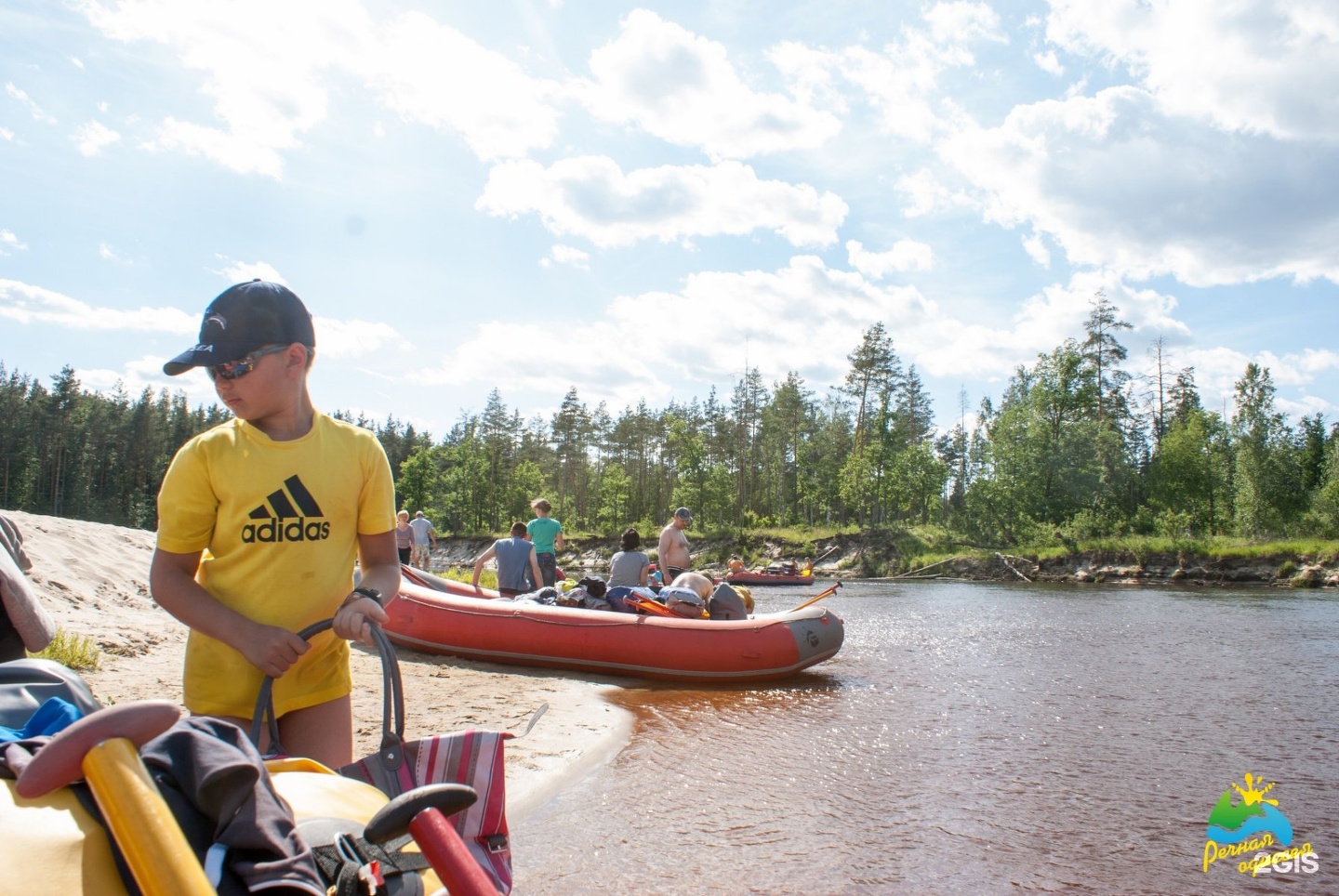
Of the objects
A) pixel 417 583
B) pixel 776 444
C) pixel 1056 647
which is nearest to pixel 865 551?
pixel 776 444

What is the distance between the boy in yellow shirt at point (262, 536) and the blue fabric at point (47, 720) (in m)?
0.54

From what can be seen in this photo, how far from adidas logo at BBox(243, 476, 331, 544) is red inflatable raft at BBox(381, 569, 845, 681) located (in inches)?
310

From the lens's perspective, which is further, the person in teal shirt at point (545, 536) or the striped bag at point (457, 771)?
the person in teal shirt at point (545, 536)

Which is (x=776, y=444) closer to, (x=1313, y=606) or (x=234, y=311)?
(x=1313, y=606)

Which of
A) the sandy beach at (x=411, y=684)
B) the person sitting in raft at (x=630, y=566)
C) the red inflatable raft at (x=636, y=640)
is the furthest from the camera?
the person sitting in raft at (x=630, y=566)

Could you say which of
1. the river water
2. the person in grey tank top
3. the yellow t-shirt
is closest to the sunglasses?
the yellow t-shirt

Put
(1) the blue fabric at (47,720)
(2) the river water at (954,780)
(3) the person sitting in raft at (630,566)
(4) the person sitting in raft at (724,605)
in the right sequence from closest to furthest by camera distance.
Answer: (1) the blue fabric at (47,720), (2) the river water at (954,780), (4) the person sitting in raft at (724,605), (3) the person sitting in raft at (630,566)

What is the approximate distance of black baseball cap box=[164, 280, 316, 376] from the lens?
1.91 m

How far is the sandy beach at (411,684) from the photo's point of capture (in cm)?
603

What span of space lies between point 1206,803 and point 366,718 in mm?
6132

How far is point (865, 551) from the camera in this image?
141 ft

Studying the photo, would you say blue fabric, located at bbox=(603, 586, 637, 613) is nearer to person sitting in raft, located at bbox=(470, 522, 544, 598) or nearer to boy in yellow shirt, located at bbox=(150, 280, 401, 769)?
person sitting in raft, located at bbox=(470, 522, 544, 598)

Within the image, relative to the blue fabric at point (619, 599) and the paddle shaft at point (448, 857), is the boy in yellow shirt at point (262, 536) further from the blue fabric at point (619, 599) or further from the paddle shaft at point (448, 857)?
the blue fabric at point (619, 599)

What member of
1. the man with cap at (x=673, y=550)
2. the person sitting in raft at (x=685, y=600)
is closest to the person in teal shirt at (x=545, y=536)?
the man with cap at (x=673, y=550)
